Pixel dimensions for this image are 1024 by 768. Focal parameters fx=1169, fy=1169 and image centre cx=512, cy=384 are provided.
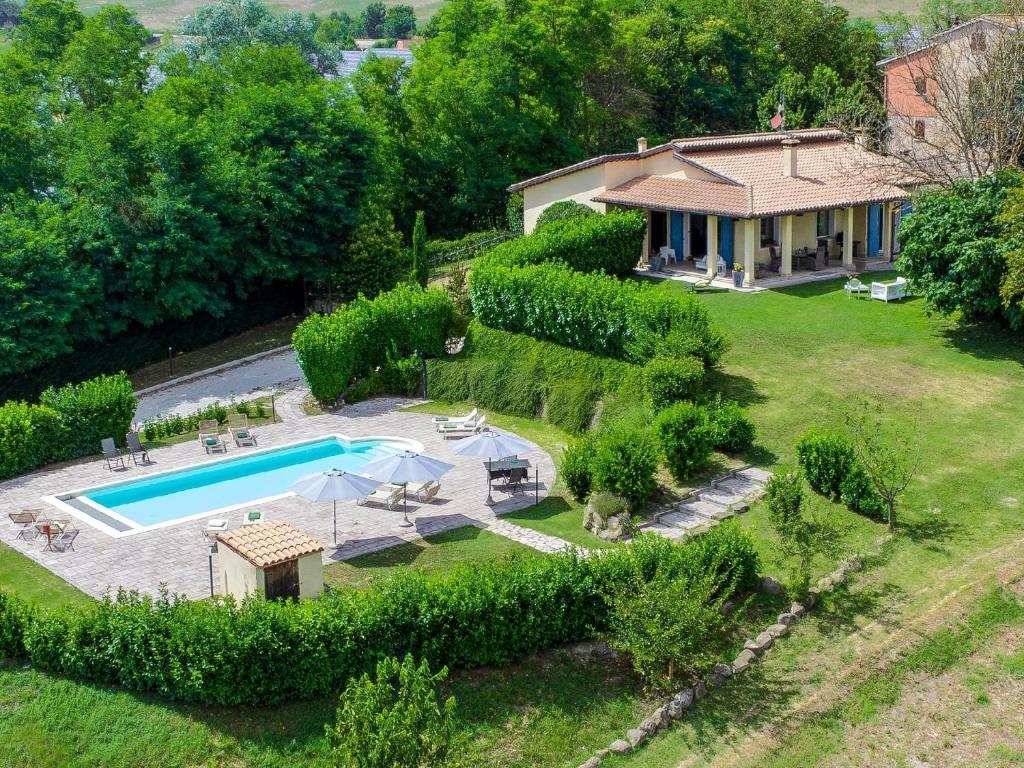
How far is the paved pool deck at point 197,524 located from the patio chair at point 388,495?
250mm

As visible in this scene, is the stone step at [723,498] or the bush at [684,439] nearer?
the stone step at [723,498]

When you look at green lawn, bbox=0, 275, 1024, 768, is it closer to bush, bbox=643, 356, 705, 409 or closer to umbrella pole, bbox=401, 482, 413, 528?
umbrella pole, bbox=401, 482, 413, 528

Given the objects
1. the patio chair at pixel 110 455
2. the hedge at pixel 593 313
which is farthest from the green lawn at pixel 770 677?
the patio chair at pixel 110 455

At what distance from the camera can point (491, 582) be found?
20969 mm

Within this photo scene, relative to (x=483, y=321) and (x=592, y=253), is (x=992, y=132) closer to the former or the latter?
(x=592, y=253)

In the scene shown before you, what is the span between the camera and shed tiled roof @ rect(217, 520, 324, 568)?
22359 mm

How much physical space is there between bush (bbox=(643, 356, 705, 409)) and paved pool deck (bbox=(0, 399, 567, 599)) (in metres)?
3.41

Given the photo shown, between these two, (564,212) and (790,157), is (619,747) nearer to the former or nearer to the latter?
(564,212)

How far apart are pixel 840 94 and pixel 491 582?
58.7m

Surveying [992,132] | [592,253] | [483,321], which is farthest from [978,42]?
[483,321]

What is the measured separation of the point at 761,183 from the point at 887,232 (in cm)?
561

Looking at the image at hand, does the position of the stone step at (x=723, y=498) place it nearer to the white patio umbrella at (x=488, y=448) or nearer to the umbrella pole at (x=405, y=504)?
the white patio umbrella at (x=488, y=448)

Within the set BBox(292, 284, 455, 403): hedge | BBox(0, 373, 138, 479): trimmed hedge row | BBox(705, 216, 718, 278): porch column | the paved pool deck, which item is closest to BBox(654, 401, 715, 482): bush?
the paved pool deck

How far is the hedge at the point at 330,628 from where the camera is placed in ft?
65.1
